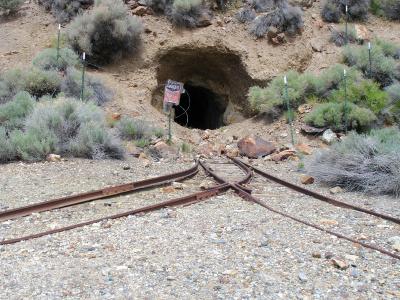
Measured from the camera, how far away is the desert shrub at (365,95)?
14.3 meters

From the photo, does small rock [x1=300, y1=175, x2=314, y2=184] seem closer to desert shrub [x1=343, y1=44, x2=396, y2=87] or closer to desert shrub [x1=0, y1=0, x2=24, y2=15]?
desert shrub [x1=343, y1=44, x2=396, y2=87]

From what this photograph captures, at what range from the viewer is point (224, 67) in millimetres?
18625

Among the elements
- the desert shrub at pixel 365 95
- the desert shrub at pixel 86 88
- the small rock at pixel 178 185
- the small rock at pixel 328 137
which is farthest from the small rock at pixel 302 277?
the desert shrub at pixel 86 88

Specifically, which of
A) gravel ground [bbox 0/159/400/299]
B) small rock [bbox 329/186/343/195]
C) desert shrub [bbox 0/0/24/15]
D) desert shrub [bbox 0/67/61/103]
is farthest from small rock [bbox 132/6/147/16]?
small rock [bbox 329/186/343/195]

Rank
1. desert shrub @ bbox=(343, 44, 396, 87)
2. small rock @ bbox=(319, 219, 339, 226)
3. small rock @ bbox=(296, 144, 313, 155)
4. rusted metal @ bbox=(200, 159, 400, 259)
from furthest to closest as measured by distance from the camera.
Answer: desert shrub @ bbox=(343, 44, 396, 87) → small rock @ bbox=(296, 144, 313, 155) → small rock @ bbox=(319, 219, 339, 226) → rusted metal @ bbox=(200, 159, 400, 259)

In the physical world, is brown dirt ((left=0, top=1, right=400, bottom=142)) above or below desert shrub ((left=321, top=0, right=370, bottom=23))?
below

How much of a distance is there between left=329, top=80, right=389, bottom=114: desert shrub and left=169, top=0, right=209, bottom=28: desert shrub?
6.32 m

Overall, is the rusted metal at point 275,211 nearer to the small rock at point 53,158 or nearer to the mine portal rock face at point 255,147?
the mine portal rock face at point 255,147

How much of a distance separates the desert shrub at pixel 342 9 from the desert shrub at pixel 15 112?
1215cm

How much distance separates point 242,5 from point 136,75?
5.72 meters

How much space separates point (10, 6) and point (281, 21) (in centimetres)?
1060

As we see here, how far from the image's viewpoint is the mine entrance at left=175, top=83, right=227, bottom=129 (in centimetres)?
1997

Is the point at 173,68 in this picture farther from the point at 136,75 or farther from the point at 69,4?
the point at 69,4

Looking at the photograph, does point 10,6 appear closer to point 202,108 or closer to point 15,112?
point 15,112
